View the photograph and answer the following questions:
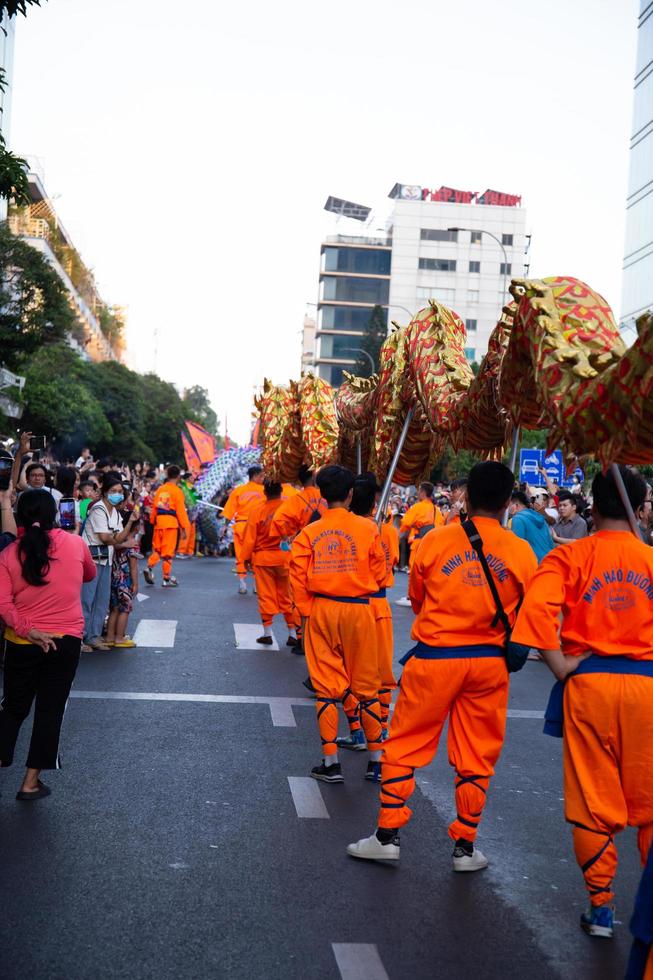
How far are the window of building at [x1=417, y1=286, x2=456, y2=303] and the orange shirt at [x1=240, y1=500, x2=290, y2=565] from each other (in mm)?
74531

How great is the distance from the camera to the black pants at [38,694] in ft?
19.3

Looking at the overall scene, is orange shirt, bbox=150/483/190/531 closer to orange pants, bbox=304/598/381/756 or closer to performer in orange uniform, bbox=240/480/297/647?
performer in orange uniform, bbox=240/480/297/647

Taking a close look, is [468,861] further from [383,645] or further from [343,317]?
[343,317]

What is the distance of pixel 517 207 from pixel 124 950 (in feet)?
Answer: 279

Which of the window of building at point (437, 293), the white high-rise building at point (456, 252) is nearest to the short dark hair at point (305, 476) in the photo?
the white high-rise building at point (456, 252)

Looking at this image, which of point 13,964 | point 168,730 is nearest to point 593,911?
point 13,964

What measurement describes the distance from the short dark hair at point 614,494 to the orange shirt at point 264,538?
704 centimetres

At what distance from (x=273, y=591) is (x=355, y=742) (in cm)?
440

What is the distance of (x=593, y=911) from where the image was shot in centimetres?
449

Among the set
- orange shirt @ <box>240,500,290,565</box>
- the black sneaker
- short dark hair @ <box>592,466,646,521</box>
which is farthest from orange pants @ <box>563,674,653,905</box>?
orange shirt @ <box>240,500,290,565</box>

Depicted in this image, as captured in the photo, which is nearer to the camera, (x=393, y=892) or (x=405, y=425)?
(x=393, y=892)

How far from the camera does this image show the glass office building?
1898 inches

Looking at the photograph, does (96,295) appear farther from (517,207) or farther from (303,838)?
(303,838)

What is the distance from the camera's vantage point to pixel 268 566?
11.7 meters
